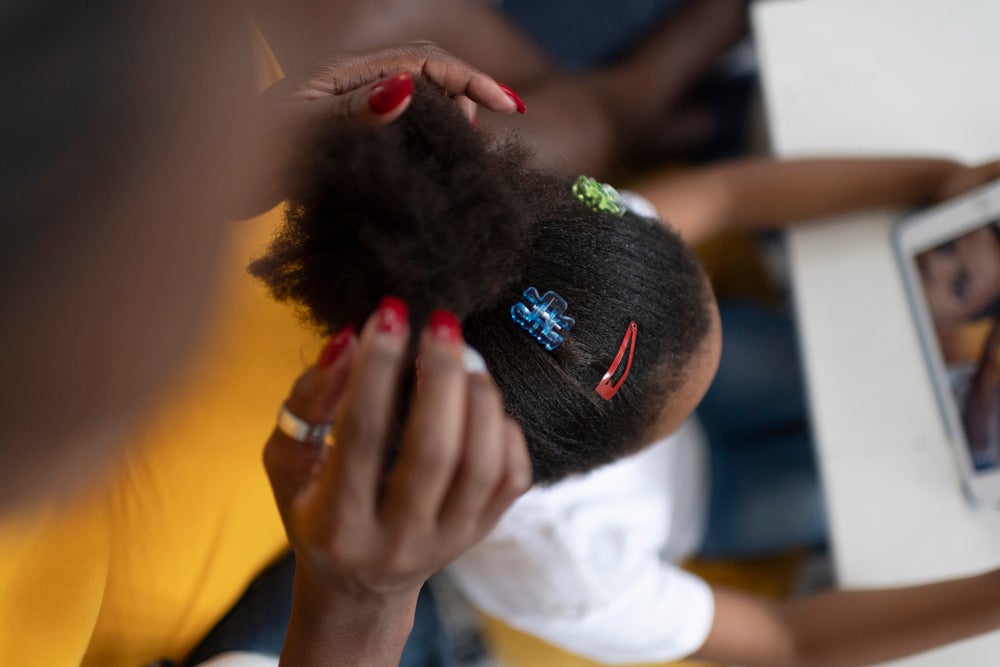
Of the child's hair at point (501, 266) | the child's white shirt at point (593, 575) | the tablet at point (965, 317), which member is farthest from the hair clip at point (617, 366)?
the tablet at point (965, 317)

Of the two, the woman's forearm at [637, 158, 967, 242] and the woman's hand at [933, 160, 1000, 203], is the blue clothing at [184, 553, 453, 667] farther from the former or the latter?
the woman's hand at [933, 160, 1000, 203]

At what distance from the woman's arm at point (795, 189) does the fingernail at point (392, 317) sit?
486 mm

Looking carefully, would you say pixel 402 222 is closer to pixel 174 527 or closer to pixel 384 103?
pixel 384 103

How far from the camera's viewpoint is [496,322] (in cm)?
41

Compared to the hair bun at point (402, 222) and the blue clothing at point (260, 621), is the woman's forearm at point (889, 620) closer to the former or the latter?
the blue clothing at point (260, 621)

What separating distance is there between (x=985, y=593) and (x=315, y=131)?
65 centimetres

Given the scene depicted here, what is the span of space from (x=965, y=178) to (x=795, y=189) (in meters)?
0.17

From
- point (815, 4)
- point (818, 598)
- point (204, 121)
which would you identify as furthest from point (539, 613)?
point (815, 4)

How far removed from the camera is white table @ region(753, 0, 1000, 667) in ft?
2.14

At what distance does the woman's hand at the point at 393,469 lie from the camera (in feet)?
0.89

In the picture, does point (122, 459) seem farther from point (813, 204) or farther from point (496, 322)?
point (813, 204)

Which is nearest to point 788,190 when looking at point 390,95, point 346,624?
point 390,95

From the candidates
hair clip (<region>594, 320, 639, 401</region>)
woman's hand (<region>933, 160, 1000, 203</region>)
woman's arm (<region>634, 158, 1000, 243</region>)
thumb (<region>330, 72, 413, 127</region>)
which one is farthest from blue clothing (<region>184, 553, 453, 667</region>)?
woman's hand (<region>933, 160, 1000, 203</region>)

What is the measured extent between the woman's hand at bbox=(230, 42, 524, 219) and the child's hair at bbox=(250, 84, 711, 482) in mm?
17
